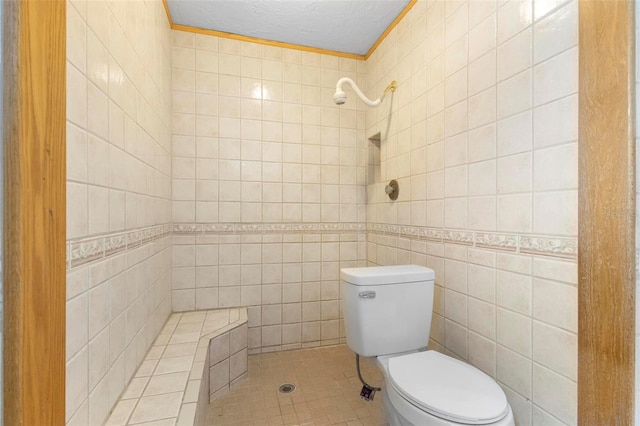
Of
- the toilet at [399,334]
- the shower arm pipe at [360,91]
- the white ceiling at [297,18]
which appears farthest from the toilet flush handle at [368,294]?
the white ceiling at [297,18]

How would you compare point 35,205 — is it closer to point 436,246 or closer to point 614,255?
point 614,255

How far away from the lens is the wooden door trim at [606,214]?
80 centimetres

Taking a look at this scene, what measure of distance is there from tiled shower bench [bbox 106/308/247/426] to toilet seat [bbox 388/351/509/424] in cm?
A: 81

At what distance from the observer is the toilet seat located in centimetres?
92

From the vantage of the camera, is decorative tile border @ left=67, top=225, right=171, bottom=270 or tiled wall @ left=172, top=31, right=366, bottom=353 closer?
decorative tile border @ left=67, top=225, right=171, bottom=270

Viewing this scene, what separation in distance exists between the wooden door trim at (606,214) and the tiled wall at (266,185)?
5.41 feet

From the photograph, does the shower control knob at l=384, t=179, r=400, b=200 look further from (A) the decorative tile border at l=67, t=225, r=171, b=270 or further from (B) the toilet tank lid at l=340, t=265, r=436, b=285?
(A) the decorative tile border at l=67, t=225, r=171, b=270

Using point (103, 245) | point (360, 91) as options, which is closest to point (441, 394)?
point (103, 245)

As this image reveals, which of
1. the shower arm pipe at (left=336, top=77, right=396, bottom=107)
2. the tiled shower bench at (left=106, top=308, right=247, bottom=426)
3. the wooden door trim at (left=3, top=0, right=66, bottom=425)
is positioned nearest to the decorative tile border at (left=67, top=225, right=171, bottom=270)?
the wooden door trim at (left=3, top=0, right=66, bottom=425)

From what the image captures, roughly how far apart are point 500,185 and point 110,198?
4.96ft

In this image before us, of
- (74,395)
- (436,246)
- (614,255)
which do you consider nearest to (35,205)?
(74,395)

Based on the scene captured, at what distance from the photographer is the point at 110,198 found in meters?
1.02

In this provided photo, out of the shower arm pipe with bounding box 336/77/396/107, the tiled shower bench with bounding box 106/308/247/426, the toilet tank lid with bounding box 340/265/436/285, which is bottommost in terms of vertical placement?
the tiled shower bench with bounding box 106/308/247/426

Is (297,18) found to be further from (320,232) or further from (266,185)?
(320,232)
